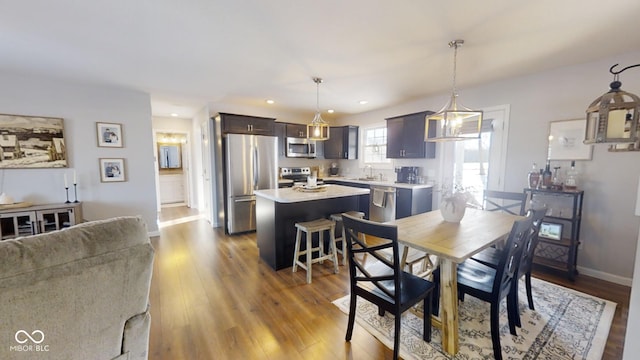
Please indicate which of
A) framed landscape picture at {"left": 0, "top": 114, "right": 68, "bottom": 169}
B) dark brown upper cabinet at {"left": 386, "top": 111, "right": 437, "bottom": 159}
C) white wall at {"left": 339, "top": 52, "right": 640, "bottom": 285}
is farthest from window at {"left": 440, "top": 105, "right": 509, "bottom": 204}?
framed landscape picture at {"left": 0, "top": 114, "right": 68, "bottom": 169}

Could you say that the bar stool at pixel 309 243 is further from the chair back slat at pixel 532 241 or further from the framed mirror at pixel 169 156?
the framed mirror at pixel 169 156

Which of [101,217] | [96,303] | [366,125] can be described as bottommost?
[101,217]

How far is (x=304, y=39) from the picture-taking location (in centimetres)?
224

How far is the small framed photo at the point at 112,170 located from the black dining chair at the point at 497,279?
15.1 feet

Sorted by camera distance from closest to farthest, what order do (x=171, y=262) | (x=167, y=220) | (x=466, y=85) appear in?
(x=171, y=262) < (x=466, y=85) < (x=167, y=220)

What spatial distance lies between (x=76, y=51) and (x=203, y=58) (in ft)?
3.92

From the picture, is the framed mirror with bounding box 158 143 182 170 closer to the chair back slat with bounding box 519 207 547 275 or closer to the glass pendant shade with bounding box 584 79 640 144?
the chair back slat with bounding box 519 207 547 275

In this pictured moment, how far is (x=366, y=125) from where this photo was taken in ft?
18.7

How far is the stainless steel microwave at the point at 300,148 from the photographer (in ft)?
18.1

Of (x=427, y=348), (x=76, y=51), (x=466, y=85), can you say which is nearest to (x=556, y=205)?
(x=466, y=85)

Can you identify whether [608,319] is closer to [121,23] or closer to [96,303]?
[96,303]

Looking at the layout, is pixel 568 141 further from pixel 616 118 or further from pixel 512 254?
pixel 512 254

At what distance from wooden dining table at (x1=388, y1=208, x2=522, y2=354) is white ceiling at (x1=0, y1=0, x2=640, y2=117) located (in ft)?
5.41

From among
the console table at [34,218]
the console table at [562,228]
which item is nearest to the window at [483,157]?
the console table at [562,228]
